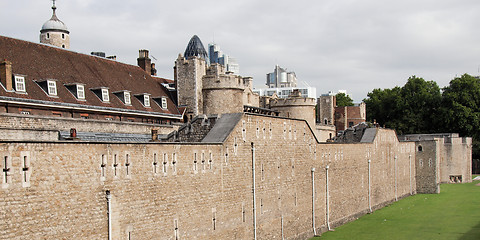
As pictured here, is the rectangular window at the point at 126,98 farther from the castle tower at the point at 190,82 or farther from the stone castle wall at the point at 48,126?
the castle tower at the point at 190,82

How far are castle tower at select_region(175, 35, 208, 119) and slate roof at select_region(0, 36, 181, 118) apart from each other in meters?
0.96

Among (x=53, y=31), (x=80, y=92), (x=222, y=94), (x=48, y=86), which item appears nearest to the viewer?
(x=48, y=86)

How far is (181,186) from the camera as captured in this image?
773 inches

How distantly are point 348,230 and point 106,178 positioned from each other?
1988 cm

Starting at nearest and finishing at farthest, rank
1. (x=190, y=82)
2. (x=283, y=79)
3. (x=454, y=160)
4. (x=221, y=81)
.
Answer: (x=221, y=81)
(x=190, y=82)
(x=454, y=160)
(x=283, y=79)

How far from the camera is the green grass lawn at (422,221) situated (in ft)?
100

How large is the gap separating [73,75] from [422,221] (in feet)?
76.2

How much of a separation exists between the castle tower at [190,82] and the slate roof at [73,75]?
0.96 metres

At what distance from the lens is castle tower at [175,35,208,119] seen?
39.8 m

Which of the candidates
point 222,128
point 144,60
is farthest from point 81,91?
point 144,60

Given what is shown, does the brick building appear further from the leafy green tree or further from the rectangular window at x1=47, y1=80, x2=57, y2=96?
the leafy green tree

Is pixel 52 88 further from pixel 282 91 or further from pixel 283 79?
pixel 283 79

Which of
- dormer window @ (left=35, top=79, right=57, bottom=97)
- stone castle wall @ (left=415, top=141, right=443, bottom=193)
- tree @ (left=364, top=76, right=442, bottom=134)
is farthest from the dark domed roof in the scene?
tree @ (left=364, top=76, right=442, bottom=134)

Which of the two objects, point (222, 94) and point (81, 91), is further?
point (222, 94)
